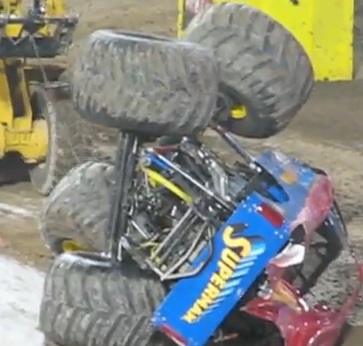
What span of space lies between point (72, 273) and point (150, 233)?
32cm

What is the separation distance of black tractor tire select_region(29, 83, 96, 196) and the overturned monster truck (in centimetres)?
185

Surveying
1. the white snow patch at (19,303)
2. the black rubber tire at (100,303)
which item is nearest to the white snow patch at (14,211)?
the white snow patch at (19,303)

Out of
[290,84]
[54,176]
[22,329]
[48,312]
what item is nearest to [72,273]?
[48,312]

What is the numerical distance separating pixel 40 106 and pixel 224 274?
279 centimetres

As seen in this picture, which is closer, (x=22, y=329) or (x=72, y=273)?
(x=72, y=273)

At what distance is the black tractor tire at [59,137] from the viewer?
6.31 m

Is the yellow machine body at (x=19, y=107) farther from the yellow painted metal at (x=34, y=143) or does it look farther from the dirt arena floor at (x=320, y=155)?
the dirt arena floor at (x=320, y=155)

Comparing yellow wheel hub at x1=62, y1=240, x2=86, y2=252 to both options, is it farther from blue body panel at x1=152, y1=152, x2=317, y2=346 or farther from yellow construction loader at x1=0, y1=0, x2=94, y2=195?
yellow construction loader at x1=0, y1=0, x2=94, y2=195

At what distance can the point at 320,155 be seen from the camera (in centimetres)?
752

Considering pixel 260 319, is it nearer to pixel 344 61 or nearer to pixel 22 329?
pixel 22 329

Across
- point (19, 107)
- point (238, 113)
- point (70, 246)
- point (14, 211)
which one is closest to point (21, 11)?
point (19, 107)

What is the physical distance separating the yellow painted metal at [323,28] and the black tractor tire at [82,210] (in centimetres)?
516

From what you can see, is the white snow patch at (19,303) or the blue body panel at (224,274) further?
the white snow patch at (19,303)

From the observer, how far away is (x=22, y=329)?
4.60 m
